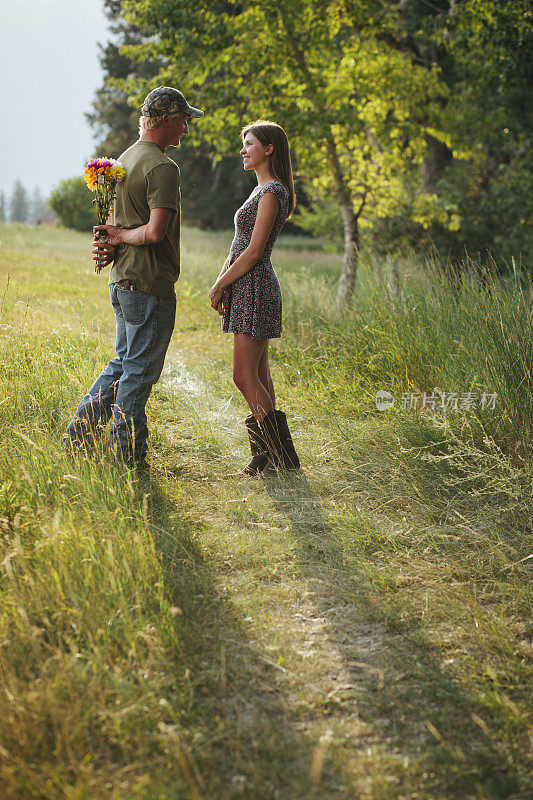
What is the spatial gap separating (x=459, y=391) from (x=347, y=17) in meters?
6.72

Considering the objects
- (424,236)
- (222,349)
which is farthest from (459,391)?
(424,236)

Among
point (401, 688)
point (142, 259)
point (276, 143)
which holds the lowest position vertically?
point (401, 688)

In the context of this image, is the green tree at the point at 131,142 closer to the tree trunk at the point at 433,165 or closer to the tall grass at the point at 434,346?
the tree trunk at the point at 433,165

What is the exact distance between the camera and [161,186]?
3533 millimetres

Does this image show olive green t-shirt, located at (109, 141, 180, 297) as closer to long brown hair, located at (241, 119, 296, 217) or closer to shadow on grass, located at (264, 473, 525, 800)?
long brown hair, located at (241, 119, 296, 217)

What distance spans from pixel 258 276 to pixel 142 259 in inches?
27.5

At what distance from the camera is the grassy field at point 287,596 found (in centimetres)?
193

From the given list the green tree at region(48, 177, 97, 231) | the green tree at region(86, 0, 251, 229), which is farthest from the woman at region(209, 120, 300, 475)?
the green tree at region(48, 177, 97, 231)

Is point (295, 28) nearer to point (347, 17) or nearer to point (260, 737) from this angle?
point (347, 17)

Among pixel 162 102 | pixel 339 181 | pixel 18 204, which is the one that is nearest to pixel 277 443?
pixel 162 102

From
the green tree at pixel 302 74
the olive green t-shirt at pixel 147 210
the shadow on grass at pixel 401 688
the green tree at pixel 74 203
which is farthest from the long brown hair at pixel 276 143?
the green tree at pixel 74 203

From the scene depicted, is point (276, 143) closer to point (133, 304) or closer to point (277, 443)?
point (133, 304)

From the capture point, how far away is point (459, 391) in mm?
4445

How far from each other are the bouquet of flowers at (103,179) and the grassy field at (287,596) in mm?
1393
